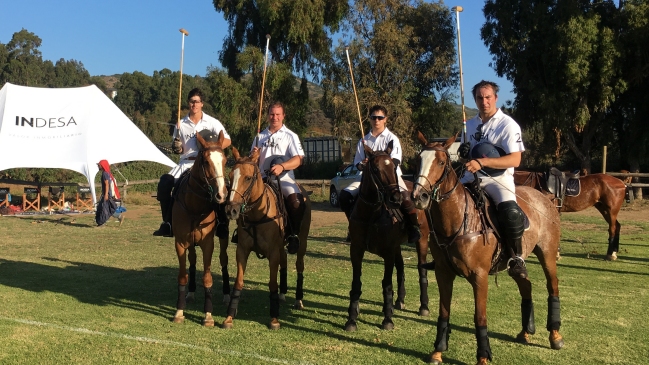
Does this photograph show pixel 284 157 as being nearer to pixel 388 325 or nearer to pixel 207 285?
pixel 207 285

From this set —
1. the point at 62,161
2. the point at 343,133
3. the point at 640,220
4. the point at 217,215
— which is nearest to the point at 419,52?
the point at 343,133

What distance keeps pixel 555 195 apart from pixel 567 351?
22.8 feet

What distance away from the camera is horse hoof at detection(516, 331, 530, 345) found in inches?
250

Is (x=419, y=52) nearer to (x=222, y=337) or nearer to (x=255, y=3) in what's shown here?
(x=255, y=3)

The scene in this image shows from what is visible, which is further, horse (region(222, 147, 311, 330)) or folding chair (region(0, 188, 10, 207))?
folding chair (region(0, 188, 10, 207))

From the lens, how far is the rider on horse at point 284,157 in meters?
7.60

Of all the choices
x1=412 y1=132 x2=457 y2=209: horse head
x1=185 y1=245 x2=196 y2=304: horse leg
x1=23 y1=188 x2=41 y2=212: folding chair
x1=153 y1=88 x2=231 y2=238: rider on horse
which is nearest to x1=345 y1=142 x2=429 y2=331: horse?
x1=412 y1=132 x2=457 y2=209: horse head

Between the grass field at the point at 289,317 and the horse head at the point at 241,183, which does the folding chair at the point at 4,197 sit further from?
the horse head at the point at 241,183

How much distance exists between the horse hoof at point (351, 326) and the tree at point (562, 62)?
21.5 m

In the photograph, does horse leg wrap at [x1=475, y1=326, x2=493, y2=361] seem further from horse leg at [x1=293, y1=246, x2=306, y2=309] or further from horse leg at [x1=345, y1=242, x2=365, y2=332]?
horse leg at [x1=293, y1=246, x2=306, y2=309]

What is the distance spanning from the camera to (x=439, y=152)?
519 cm

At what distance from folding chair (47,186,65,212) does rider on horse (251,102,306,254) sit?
18.6 m

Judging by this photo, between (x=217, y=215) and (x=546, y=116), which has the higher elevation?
(x=546, y=116)

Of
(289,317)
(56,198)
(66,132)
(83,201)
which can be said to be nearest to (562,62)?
(66,132)
